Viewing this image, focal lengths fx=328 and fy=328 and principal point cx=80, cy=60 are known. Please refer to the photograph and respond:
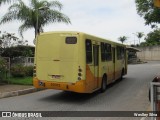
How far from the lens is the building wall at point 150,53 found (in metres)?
74.7

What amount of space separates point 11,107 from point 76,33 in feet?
12.5

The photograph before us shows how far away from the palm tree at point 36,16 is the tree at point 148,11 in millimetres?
9625

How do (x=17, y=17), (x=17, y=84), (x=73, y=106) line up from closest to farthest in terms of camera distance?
1. (x=73, y=106)
2. (x=17, y=84)
3. (x=17, y=17)

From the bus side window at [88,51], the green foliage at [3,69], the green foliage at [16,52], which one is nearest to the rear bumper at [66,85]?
the bus side window at [88,51]

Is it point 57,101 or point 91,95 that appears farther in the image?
point 91,95

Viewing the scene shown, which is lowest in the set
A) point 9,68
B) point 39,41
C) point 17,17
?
point 9,68

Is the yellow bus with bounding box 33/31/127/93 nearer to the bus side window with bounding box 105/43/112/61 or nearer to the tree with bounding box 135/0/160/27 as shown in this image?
the bus side window with bounding box 105/43/112/61

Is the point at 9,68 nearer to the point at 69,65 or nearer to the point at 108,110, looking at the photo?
the point at 69,65

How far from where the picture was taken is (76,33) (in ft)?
42.4

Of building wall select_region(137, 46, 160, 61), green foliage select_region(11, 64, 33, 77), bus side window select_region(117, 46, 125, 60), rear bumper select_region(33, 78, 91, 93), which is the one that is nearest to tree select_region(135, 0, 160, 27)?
bus side window select_region(117, 46, 125, 60)

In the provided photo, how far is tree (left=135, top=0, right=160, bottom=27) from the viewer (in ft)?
73.0

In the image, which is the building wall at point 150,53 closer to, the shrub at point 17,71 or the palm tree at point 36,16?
the palm tree at point 36,16

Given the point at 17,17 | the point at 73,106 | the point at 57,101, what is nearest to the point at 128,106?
the point at 73,106

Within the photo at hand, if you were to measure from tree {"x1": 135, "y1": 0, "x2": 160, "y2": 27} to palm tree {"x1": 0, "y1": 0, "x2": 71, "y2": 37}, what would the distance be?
31.6 feet
